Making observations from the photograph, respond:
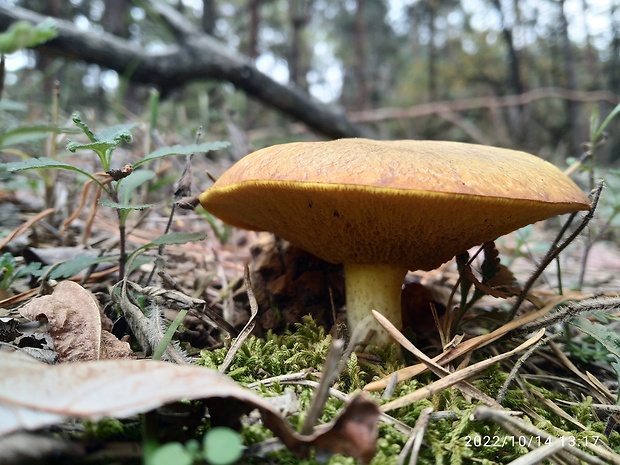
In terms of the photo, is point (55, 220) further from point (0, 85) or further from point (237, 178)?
point (237, 178)

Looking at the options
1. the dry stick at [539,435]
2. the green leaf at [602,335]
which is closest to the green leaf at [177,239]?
the dry stick at [539,435]

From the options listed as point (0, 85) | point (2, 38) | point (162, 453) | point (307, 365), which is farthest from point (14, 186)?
point (162, 453)

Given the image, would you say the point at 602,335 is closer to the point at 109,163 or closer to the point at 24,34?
the point at 109,163

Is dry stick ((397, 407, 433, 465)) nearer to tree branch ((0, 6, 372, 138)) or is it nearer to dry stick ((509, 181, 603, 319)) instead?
dry stick ((509, 181, 603, 319))

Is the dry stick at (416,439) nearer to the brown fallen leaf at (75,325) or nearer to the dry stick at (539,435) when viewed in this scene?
the dry stick at (539,435)

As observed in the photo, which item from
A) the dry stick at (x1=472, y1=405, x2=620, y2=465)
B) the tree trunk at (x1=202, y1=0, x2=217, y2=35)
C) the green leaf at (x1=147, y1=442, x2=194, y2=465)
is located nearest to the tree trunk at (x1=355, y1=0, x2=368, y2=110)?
the tree trunk at (x1=202, y1=0, x2=217, y2=35)

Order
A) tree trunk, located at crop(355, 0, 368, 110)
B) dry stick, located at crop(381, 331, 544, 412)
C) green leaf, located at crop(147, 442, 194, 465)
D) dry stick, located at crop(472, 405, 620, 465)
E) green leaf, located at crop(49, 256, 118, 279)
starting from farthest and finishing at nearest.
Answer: tree trunk, located at crop(355, 0, 368, 110), green leaf, located at crop(49, 256, 118, 279), dry stick, located at crop(381, 331, 544, 412), dry stick, located at crop(472, 405, 620, 465), green leaf, located at crop(147, 442, 194, 465)

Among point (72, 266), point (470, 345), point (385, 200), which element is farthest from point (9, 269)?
point (470, 345)
